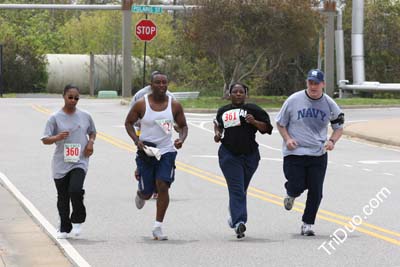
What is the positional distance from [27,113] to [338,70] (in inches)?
710

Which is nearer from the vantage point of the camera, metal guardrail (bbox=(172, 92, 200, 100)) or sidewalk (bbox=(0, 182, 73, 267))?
sidewalk (bbox=(0, 182, 73, 267))

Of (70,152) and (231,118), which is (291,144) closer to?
(231,118)

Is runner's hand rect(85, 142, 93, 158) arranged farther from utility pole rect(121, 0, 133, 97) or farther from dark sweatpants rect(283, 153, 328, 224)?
utility pole rect(121, 0, 133, 97)

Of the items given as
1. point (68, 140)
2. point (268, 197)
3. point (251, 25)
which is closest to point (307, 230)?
point (68, 140)

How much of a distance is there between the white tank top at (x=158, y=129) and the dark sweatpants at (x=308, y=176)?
1.31 meters

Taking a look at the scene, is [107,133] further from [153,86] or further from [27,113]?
[153,86]

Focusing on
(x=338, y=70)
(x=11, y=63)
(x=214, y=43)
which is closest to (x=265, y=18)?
(x=214, y=43)

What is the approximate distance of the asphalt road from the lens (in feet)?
32.5

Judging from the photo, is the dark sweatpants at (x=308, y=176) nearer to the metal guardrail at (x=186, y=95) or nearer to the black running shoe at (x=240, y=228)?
the black running shoe at (x=240, y=228)

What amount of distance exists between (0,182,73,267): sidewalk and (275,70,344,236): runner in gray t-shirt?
263cm

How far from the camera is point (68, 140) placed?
10.8 m

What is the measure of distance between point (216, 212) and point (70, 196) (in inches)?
110

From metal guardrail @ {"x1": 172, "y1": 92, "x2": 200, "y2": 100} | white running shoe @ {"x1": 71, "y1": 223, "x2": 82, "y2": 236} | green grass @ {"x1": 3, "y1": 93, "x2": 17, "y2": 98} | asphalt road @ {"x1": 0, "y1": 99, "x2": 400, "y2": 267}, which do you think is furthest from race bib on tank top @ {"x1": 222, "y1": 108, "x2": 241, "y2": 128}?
green grass @ {"x1": 3, "y1": 93, "x2": 17, "y2": 98}

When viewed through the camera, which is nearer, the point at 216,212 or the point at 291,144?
the point at 291,144
